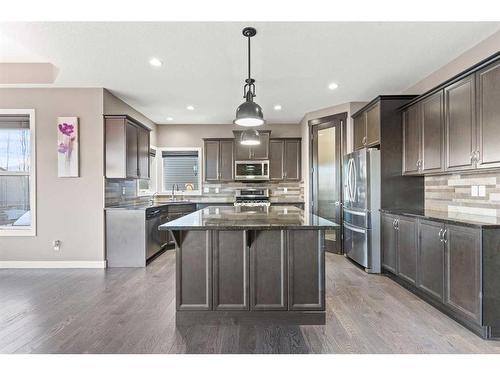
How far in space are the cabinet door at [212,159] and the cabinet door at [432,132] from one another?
3925 mm

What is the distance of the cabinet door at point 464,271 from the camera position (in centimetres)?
225

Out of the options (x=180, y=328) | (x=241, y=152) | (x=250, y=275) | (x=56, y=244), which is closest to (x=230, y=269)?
A: (x=250, y=275)

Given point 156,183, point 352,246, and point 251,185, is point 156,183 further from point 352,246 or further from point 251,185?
point 352,246

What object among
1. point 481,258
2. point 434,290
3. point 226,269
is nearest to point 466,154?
point 481,258

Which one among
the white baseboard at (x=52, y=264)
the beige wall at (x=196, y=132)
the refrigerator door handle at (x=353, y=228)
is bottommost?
the white baseboard at (x=52, y=264)

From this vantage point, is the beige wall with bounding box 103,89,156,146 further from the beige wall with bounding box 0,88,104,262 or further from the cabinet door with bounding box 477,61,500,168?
the cabinet door with bounding box 477,61,500,168

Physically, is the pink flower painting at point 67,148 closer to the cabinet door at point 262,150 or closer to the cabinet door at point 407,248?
the cabinet door at point 262,150

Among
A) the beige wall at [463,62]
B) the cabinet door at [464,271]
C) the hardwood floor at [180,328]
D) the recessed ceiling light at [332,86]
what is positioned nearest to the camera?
the hardwood floor at [180,328]

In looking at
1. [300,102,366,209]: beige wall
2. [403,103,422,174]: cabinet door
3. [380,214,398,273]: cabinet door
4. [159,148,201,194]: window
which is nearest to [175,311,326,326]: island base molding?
[380,214,398,273]: cabinet door

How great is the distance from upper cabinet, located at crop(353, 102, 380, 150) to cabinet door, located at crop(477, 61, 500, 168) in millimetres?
1403

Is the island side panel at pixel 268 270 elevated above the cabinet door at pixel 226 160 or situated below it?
below

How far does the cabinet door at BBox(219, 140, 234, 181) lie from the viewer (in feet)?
20.3

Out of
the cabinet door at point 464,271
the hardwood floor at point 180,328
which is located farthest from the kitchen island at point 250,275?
the cabinet door at point 464,271
